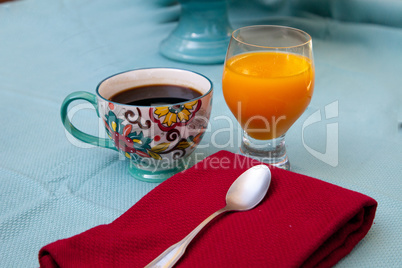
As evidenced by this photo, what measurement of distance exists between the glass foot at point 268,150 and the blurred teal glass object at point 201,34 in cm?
44

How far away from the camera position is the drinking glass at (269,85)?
1.84ft

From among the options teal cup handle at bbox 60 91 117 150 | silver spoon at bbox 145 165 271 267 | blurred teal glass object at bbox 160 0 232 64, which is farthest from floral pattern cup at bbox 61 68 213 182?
blurred teal glass object at bbox 160 0 232 64

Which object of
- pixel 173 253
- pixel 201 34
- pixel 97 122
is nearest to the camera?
pixel 173 253

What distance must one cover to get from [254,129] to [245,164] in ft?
0.28

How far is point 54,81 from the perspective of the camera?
95cm

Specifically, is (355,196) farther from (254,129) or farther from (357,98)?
(357,98)

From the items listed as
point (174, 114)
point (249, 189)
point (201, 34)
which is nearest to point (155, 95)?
point (174, 114)

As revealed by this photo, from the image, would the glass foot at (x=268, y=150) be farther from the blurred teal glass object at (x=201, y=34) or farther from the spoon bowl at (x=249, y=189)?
the blurred teal glass object at (x=201, y=34)

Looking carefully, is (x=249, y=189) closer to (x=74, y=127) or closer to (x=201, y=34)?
(x=74, y=127)

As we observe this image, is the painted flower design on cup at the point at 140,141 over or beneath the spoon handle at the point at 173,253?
over

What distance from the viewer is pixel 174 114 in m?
0.53

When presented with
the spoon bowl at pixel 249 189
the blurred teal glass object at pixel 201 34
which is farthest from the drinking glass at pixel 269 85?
the blurred teal glass object at pixel 201 34

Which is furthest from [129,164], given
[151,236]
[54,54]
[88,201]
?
[54,54]

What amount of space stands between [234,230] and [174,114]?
0.17 m
